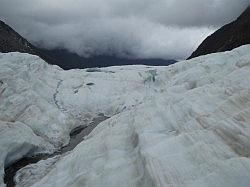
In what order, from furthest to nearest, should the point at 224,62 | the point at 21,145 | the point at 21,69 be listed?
the point at 21,69 → the point at 224,62 → the point at 21,145

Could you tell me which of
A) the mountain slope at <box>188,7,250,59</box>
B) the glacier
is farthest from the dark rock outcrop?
the glacier

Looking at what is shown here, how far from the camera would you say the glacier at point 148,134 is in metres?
14.3

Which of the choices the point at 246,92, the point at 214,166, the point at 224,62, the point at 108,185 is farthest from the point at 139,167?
the point at 224,62

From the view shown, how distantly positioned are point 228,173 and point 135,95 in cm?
2857

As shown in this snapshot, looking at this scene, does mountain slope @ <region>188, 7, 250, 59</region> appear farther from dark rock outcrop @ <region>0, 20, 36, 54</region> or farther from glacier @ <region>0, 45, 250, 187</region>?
dark rock outcrop @ <region>0, 20, 36, 54</region>

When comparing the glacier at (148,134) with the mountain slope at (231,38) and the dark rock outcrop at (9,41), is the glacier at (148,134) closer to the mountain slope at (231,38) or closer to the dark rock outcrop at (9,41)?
the mountain slope at (231,38)

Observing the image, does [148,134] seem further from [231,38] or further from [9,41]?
[9,41]

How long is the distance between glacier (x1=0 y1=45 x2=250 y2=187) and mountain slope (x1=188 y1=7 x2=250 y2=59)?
35116 millimetres

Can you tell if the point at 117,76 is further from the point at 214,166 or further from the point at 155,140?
the point at 214,166

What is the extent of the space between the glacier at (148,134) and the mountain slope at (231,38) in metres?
35.1

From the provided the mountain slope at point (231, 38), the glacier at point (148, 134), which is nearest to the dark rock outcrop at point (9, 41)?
the mountain slope at point (231, 38)

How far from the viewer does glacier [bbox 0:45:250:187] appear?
1432cm

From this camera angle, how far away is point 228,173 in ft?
43.2

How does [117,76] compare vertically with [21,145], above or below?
above
